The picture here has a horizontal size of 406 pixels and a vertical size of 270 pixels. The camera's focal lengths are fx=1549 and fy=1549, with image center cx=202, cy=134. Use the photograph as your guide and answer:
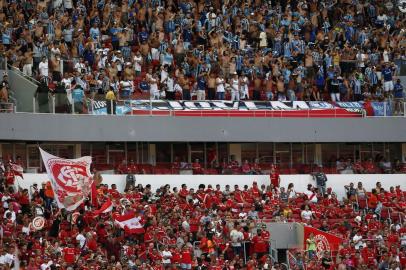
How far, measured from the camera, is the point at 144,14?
2092 inches

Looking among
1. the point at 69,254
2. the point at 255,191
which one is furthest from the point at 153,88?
the point at 69,254

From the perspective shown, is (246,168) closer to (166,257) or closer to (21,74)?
(21,74)

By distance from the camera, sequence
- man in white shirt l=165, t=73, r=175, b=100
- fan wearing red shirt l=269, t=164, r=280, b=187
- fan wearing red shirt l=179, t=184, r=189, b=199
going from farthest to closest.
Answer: man in white shirt l=165, t=73, r=175, b=100 < fan wearing red shirt l=269, t=164, r=280, b=187 < fan wearing red shirt l=179, t=184, r=189, b=199

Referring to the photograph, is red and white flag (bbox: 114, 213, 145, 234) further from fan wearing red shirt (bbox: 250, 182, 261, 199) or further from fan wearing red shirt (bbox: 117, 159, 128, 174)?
fan wearing red shirt (bbox: 117, 159, 128, 174)

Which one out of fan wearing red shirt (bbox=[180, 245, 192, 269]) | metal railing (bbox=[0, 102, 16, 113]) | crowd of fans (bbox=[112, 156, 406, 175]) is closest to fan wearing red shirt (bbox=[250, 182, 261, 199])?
crowd of fans (bbox=[112, 156, 406, 175])

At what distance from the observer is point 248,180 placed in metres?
49.6

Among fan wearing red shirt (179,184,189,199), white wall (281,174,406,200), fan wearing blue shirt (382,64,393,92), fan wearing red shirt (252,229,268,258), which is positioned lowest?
fan wearing red shirt (252,229,268,258)

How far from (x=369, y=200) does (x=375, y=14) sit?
12213mm

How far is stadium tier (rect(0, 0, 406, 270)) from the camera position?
42.4 m

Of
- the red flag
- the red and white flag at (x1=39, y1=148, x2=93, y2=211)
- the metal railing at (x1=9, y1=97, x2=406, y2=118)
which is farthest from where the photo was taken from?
the metal railing at (x1=9, y1=97, x2=406, y2=118)

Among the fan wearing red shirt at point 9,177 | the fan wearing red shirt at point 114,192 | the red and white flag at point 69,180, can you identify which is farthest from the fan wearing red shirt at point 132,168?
the red and white flag at point 69,180

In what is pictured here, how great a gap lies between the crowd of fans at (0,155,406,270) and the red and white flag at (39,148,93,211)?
1.18 feet

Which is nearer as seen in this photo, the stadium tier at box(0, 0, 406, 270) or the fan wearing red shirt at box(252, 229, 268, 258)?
the stadium tier at box(0, 0, 406, 270)

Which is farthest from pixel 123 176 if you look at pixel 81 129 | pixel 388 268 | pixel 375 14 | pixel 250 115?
pixel 375 14
